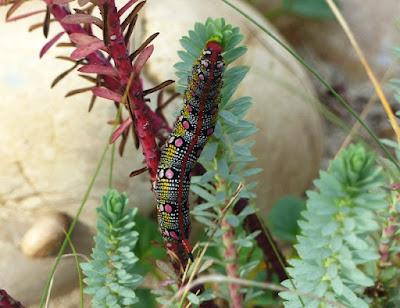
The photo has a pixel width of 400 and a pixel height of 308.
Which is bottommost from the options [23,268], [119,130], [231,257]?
[23,268]

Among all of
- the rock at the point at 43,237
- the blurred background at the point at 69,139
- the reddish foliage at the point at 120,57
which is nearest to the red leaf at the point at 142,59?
the reddish foliage at the point at 120,57

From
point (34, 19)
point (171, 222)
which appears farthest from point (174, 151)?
point (34, 19)

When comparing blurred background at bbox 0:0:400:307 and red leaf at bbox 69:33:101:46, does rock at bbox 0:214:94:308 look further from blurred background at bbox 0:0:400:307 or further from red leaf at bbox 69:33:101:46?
red leaf at bbox 69:33:101:46

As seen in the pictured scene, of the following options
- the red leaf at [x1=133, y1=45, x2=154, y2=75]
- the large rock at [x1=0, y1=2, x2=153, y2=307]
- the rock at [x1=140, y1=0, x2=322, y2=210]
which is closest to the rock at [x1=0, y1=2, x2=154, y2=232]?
the large rock at [x1=0, y1=2, x2=153, y2=307]

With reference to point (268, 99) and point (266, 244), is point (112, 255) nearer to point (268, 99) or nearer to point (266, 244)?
point (266, 244)

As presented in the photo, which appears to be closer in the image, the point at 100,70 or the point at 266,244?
the point at 100,70

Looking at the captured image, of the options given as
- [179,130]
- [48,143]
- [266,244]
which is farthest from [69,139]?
[179,130]

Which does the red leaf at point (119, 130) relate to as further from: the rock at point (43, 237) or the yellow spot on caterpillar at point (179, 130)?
the rock at point (43, 237)
